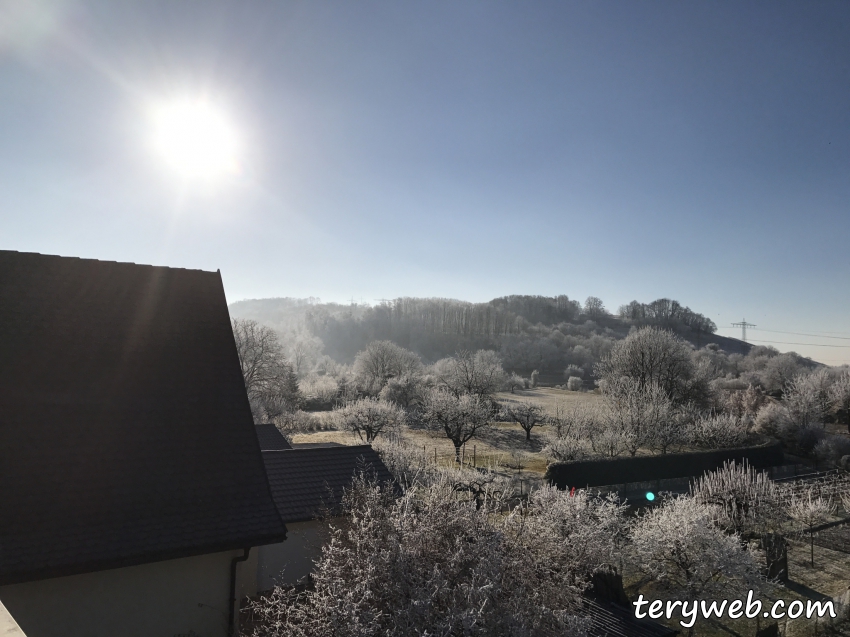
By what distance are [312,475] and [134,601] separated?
4404 millimetres

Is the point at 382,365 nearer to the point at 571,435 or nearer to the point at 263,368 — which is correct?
the point at 263,368

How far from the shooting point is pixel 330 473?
423 inches

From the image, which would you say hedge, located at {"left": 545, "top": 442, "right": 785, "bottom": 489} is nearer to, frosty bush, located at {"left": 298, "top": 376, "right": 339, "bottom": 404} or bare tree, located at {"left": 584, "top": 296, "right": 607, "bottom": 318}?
frosty bush, located at {"left": 298, "top": 376, "right": 339, "bottom": 404}

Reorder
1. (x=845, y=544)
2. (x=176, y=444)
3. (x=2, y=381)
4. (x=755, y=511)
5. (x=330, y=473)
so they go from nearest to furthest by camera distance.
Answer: (x=2, y=381)
(x=176, y=444)
(x=330, y=473)
(x=755, y=511)
(x=845, y=544)

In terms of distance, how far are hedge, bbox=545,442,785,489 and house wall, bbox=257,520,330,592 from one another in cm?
1543

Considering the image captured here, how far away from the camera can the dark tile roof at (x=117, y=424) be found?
6.16 metres

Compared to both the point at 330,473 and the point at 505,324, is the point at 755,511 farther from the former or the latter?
the point at 505,324

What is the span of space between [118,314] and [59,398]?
166cm

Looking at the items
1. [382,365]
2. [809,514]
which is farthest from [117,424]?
[382,365]

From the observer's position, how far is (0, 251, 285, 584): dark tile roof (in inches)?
242

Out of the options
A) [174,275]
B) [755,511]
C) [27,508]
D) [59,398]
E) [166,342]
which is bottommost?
[755,511]

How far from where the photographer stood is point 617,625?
8.56 m

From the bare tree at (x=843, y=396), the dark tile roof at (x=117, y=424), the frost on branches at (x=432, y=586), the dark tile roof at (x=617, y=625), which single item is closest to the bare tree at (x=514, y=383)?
the bare tree at (x=843, y=396)

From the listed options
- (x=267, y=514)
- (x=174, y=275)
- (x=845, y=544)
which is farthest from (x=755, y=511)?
(x=174, y=275)
